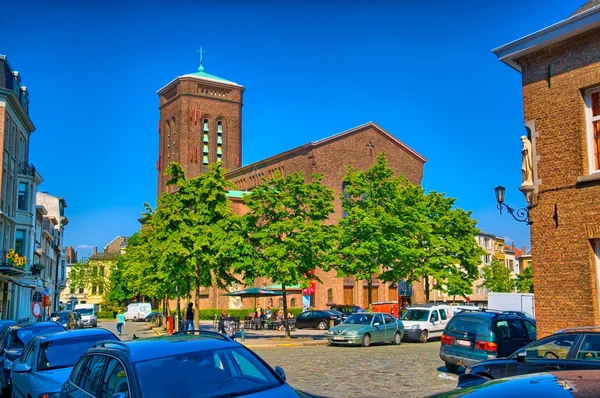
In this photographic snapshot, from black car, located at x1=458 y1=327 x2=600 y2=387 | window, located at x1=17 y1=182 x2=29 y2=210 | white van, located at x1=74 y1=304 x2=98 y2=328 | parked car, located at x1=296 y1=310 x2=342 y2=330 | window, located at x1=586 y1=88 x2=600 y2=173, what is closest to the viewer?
black car, located at x1=458 y1=327 x2=600 y2=387

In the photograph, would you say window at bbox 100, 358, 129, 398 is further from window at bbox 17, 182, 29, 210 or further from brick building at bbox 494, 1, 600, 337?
window at bbox 17, 182, 29, 210

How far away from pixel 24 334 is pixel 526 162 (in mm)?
13328

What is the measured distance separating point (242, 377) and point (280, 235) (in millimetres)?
25688

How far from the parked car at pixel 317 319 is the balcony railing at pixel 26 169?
2320cm

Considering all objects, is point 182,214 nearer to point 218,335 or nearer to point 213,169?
point 213,169

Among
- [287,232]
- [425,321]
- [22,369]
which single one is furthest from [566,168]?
[287,232]

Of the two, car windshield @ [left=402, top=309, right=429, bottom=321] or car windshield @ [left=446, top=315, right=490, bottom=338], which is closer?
car windshield @ [left=446, top=315, right=490, bottom=338]

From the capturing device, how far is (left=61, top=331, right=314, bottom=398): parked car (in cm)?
566

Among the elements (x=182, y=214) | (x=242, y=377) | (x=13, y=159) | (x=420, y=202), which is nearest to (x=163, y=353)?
(x=242, y=377)

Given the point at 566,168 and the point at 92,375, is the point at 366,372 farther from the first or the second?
the point at 92,375

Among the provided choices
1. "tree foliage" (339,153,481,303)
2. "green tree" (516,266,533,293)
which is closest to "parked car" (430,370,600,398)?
"tree foliage" (339,153,481,303)

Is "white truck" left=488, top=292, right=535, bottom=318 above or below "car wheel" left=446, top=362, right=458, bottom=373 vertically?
above

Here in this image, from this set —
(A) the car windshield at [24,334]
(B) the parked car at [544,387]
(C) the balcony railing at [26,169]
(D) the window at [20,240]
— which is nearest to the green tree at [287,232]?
(A) the car windshield at [24,334]

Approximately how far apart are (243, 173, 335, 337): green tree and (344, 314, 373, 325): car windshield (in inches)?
137
